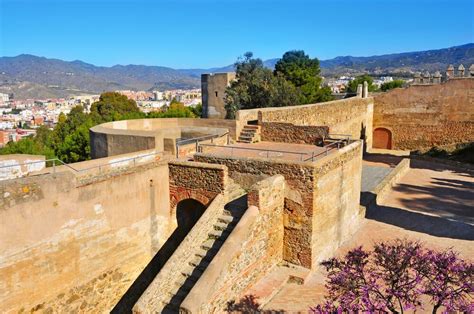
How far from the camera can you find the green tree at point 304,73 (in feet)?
→ 113

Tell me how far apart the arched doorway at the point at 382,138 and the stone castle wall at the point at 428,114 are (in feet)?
0.85

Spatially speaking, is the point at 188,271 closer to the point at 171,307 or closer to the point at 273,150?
the point at 171,307

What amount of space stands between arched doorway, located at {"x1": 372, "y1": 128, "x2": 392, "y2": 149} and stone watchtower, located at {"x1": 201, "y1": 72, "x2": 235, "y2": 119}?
11.6 m

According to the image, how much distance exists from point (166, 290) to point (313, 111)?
13102 millimetres

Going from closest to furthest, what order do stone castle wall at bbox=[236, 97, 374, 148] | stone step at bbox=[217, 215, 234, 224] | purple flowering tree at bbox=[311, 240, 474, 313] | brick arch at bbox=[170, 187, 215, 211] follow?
1. purple flowering tree at bbox=[311, 240, 474, 313]
2. stone step at bbox=[217, 215, 234, 224]
3. brick arch at bbox=[170, 187, 215, 211]
4. stone castle wall at bbox=[236, 97, 374, 148]

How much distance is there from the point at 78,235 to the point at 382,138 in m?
26.1

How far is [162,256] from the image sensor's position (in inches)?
429

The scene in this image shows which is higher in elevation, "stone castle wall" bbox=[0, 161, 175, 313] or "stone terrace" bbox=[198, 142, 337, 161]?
"stone terrace" bbox=[198, 142, 337, 161]

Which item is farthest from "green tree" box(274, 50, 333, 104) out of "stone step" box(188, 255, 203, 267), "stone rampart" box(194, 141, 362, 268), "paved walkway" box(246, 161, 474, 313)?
"stone step" box(188, 255, 203, 267)

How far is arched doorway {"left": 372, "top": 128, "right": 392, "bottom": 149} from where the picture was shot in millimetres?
30141

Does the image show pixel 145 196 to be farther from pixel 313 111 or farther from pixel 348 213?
pixel 313 111

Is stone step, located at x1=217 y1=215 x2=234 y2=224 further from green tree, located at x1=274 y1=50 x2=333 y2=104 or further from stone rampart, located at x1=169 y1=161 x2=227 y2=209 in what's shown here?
green tree, located at x1=274 y1=50 x2=333 y2=104

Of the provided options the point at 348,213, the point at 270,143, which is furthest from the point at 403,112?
the point at 348,213

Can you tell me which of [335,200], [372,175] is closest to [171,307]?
[335,200]
